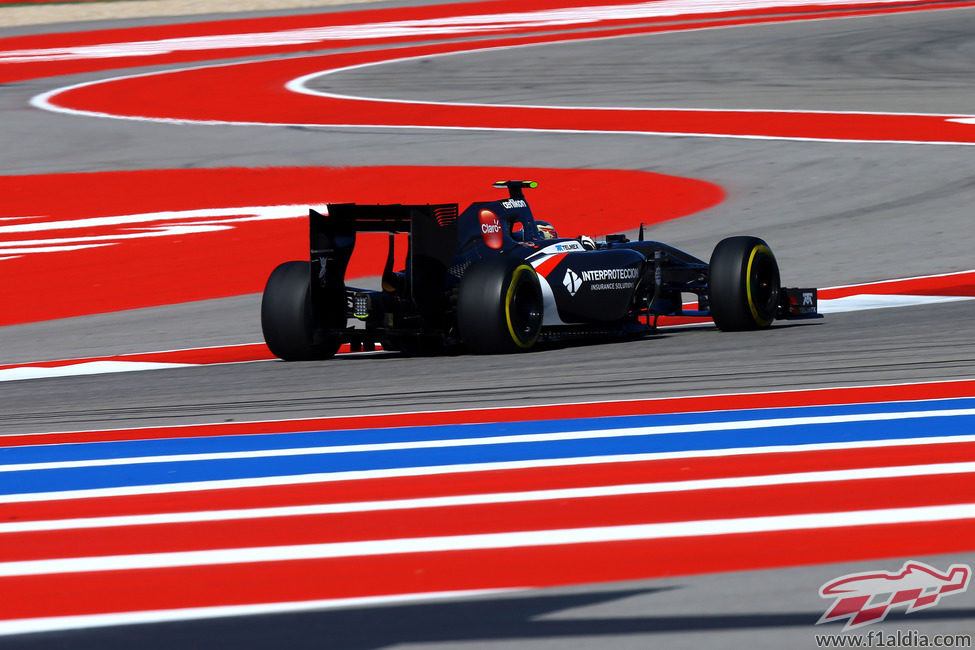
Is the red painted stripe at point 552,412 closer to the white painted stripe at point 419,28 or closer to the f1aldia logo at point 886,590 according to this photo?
the f1aldia logo at point 886,590

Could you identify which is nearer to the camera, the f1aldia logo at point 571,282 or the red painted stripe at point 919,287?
the f1aldia logo at point 571,282

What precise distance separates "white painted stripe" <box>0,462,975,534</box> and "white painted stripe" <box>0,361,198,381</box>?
588 cm

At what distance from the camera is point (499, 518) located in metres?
6.52

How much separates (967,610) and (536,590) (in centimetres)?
137

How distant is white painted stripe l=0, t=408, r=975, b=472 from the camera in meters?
8.26

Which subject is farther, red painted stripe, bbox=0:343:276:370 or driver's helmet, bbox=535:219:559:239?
red painted stripe, bbox=0:343:276:370

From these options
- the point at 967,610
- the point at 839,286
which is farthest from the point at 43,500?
the point at 839,286

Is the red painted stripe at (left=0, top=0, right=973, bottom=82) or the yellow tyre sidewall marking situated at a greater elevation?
the red painted stripe at (left=0, top=0, right=973, bottom=82)

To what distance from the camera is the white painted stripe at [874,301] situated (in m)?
14.0

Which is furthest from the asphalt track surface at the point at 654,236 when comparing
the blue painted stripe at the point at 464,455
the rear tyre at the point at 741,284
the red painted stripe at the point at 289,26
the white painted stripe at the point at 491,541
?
the red painted stripe at the point at 289,26

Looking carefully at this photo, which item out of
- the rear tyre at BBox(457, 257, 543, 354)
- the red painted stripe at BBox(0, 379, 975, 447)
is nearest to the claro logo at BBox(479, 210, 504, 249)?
the rear tyre at BBox(457, 257, 543, 354)

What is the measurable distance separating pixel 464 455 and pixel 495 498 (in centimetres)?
106

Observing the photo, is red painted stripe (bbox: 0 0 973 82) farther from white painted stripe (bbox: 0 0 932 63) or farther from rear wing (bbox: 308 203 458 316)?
rear wing (bbox: 308 203 458 316)

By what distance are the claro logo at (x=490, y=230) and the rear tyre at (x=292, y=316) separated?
1.25m
